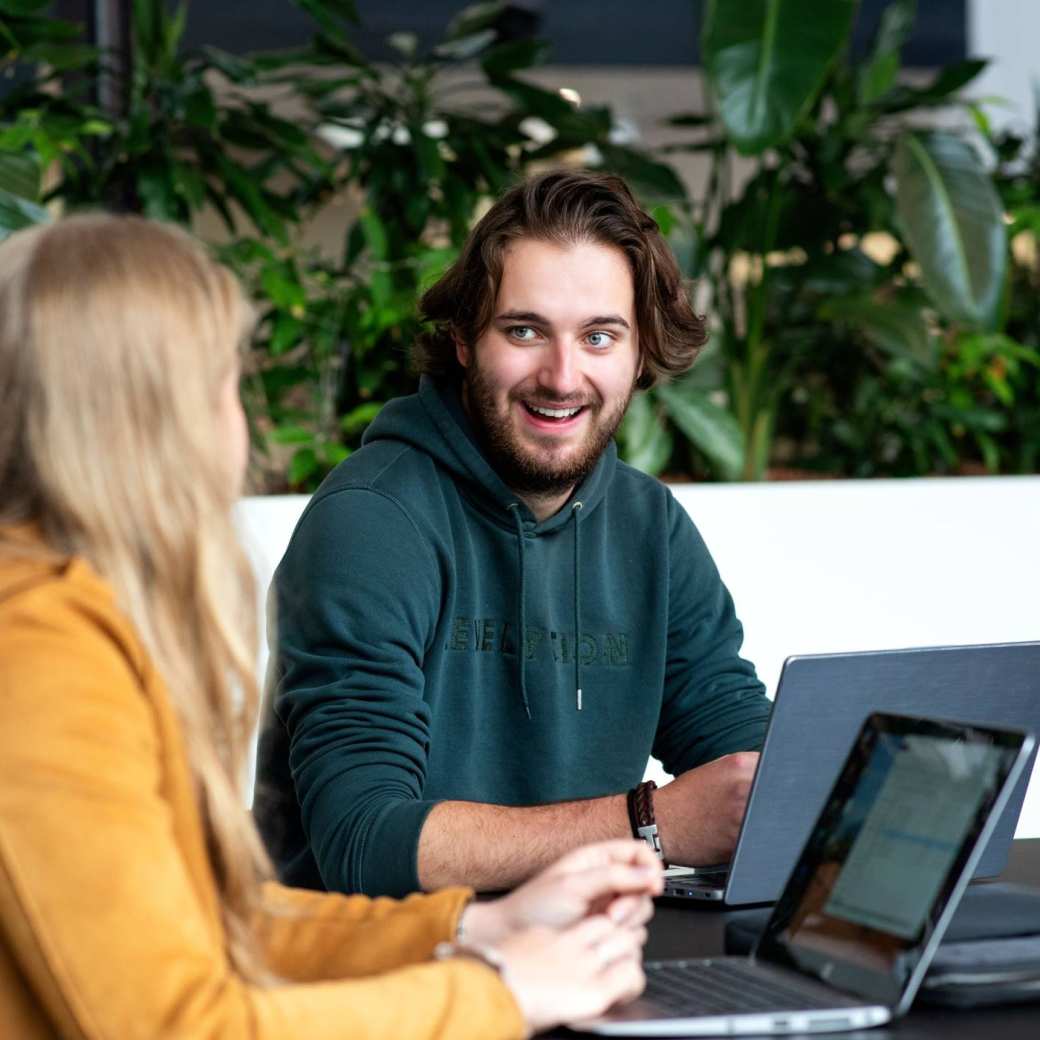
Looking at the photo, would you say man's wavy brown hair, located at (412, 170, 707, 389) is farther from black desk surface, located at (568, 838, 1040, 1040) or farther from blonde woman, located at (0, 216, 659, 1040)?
blonde woman, located at (0, 216, 659, 1040)

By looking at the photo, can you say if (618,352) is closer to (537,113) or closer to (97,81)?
(537,113)

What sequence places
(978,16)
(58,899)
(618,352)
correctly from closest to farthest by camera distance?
1. (58,899)
2. (618,352)
3. (978,16)

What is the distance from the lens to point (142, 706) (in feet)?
2.88

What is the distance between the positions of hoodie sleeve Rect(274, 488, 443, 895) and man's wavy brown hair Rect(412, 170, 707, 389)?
0.34m

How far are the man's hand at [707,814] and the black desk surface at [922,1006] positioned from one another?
11cm

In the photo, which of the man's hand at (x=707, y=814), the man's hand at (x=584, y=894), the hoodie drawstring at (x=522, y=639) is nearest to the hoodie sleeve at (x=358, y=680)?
the hoodie drawstring at (x=522, y=639)

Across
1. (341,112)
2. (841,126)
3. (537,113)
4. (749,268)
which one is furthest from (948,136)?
(341,112)

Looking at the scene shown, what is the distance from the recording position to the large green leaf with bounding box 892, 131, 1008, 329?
3145 millimetres

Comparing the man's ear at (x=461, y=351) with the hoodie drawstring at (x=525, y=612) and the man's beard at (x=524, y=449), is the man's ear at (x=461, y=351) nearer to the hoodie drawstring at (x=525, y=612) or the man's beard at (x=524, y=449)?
the man's beard at (x=524, y=449)

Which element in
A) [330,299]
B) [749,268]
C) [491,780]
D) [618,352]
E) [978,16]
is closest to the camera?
[491,780]

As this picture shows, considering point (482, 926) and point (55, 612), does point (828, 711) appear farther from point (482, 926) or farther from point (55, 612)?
point (55, 612)

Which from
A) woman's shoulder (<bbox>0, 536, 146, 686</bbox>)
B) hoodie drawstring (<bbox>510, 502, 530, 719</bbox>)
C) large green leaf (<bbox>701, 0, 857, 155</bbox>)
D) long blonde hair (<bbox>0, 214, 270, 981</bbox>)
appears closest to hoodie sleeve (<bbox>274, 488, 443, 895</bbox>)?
hoodie drawstring (<bbox>510, 502, 530, 719</bbox>)

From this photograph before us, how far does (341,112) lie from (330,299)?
426 mm

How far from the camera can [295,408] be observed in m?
3.24
